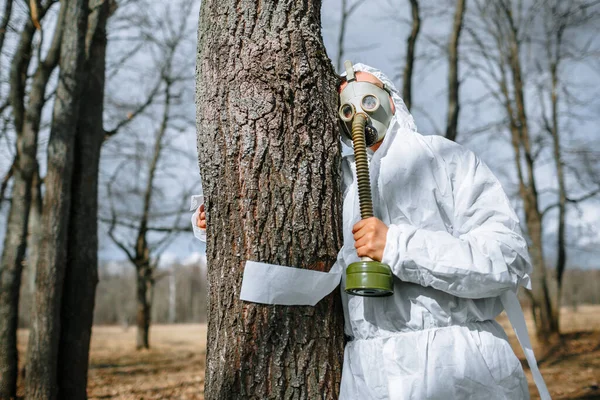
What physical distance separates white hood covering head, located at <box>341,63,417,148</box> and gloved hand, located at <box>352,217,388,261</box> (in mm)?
506

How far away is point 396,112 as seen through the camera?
2424mm

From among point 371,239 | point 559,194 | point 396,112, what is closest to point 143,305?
point 559,194

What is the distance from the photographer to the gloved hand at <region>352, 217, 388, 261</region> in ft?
6.35

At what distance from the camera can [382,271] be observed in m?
1.88

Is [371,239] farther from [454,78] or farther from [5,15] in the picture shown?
[5,15]

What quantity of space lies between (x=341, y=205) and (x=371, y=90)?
0.57m

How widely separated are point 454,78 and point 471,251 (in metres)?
7.73

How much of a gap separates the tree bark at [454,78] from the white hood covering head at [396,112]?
6516 mm

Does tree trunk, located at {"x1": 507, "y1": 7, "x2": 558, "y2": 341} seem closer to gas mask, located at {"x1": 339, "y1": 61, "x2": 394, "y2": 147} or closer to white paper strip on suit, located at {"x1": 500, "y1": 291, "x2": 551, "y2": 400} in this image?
white paper strip on suit, located at {"x1": 500, "y1": 291, "x2": 551, "y2": 400}

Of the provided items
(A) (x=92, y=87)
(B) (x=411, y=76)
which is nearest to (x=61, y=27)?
(A) (x=92, y=87)

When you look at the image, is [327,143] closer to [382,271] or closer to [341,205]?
[341,205]

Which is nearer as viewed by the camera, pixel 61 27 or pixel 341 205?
pixel 341 205

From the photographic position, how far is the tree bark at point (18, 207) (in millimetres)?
7035

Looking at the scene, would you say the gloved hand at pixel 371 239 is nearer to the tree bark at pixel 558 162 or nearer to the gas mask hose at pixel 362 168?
the gas mask hose at pixel 362 168
